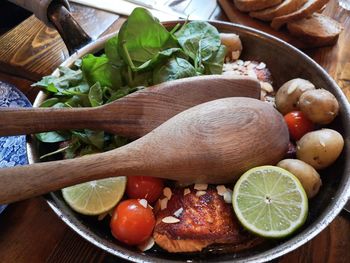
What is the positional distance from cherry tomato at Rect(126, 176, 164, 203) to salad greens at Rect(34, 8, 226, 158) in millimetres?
126

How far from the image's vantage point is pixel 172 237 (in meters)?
0.74

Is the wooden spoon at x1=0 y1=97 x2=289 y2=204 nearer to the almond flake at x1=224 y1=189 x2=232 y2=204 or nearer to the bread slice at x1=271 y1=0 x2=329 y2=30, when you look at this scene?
the almond flake at x1=224 y1=189 x2=232 y2=204

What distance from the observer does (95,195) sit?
30.6 inches

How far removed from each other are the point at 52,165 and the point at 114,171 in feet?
0.38

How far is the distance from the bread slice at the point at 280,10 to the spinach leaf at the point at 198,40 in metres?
0.47

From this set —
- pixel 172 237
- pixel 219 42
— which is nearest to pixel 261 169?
pixel 172 237

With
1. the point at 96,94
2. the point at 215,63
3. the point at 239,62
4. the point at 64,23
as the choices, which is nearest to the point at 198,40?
the point at 215,63

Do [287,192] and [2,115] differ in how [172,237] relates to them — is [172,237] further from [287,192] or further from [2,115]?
[2,115]

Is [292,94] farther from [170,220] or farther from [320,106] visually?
[170,220]

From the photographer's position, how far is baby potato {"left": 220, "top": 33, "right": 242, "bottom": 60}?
3.55 feet

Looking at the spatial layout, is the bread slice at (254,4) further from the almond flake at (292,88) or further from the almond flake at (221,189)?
the almond flake at (221,189)

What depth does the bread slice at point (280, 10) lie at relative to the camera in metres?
1.37

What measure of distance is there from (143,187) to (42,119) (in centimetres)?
27

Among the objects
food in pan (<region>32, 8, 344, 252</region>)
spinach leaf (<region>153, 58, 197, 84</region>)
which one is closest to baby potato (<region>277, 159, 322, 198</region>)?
food in pan (<region>32, 8, 344, 252</region>)
